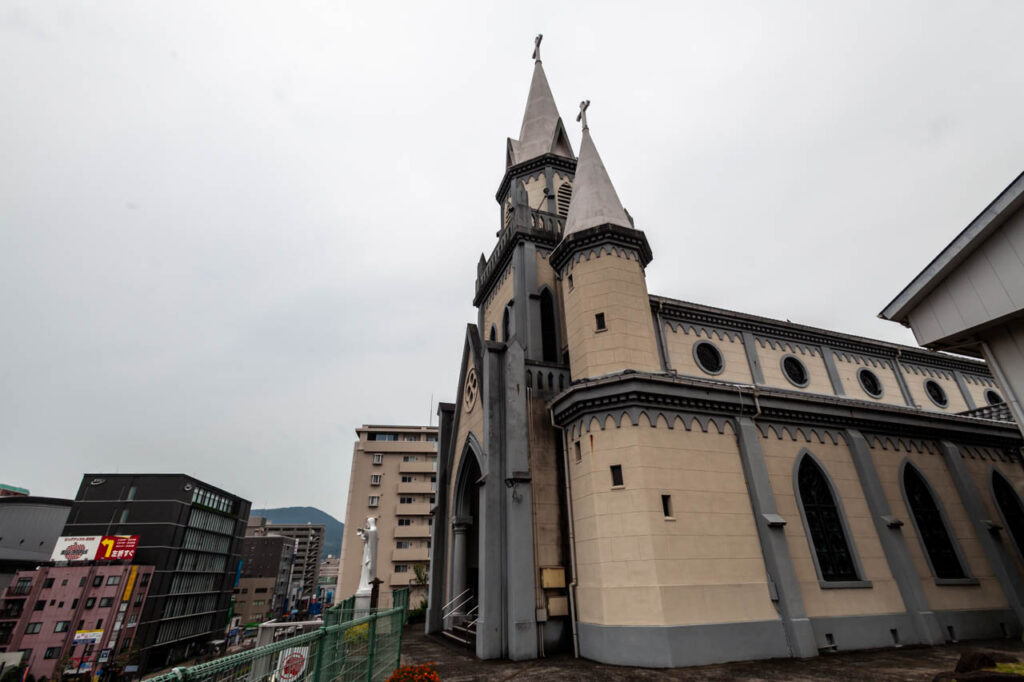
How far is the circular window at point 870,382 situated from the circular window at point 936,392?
372 cm

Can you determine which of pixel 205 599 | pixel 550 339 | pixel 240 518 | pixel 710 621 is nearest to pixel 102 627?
pixel 205 599

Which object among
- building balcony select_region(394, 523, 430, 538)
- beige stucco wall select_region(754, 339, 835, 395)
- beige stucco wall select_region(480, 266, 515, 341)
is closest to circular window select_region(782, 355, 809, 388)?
beige stucco wall select_region(754, 339, 835, 395)

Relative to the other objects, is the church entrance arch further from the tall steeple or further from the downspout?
the tall steeple

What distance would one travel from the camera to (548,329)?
728 inches

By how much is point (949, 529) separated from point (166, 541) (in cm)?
7653

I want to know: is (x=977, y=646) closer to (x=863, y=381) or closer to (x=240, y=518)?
(x=863, y=381)

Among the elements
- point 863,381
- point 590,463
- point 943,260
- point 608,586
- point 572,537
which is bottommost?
point 608,586

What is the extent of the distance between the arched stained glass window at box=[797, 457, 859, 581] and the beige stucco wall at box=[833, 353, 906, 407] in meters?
8.38

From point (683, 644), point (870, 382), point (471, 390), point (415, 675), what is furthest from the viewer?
point (870, 382)

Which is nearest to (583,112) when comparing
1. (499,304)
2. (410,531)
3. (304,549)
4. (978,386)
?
(499,304)

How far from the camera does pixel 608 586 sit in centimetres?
1140

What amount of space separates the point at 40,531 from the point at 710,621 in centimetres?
10851

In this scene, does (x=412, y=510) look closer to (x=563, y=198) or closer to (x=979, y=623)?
(x=563, y=198)

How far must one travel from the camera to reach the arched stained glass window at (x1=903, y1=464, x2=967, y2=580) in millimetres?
14250
